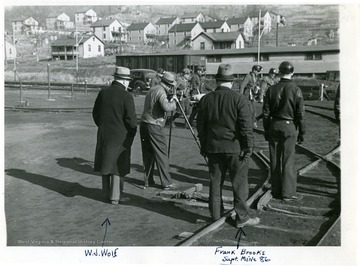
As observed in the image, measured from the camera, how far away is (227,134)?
5.09m

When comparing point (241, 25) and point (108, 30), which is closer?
point (241, 25)

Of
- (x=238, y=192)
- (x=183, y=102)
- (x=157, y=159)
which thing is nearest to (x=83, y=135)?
(x=183, y=102)

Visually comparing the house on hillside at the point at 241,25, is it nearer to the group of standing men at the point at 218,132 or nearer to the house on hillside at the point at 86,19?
the house on hillside at the point at 86,19

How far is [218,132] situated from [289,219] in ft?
5.05

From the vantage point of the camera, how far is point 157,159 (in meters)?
7.09

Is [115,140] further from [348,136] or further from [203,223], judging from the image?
[348,136]

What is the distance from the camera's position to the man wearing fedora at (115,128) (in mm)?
6312

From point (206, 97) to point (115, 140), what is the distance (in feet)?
5.79

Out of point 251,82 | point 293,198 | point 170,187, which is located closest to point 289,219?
point 293,198

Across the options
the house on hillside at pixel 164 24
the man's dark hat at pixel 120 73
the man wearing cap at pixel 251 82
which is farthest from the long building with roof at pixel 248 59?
the man's dark hat at pixel 120 73

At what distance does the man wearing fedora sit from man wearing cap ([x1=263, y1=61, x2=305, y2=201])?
6.53 feet

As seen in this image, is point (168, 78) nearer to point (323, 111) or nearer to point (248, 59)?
point (323, 111)

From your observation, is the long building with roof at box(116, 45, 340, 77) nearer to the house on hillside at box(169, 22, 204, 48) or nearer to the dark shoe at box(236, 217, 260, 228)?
the house on hillside at box(169, 22, 204, 48)
